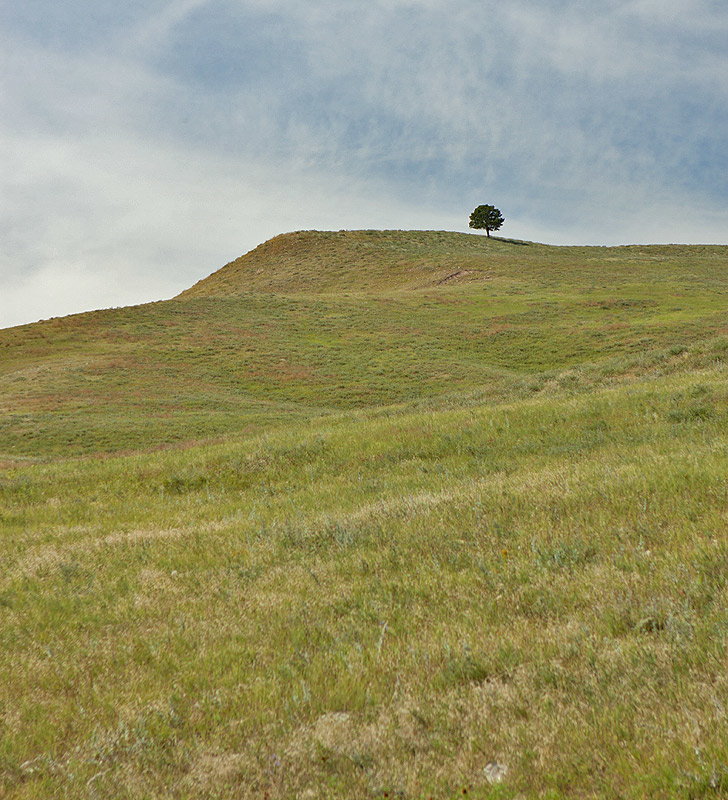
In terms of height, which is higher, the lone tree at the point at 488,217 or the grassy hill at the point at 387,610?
the lone tree at the point at 488,217

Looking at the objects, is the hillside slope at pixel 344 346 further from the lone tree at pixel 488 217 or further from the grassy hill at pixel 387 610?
the lone tree at pixel 488 217

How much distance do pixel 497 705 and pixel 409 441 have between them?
10964 mm

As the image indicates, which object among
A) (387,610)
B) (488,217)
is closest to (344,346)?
(387,610)

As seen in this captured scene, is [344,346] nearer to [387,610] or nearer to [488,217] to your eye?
[387,610]

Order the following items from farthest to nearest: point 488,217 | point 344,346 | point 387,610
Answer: point 488,217, point 344,346, point 387,610

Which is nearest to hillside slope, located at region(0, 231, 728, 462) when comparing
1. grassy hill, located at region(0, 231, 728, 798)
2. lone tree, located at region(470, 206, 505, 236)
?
grassy hill, located at region(0, 231, 728, 798)

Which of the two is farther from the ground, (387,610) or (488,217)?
(488,217)

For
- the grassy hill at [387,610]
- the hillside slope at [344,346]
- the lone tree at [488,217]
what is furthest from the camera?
the lone tree at [488,217]

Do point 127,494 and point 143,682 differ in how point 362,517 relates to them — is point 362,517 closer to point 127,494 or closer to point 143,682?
point 143,682

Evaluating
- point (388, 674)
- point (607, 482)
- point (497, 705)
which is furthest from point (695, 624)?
point (607, 482)

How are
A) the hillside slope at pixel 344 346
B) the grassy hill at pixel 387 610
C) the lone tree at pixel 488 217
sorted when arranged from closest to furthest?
the grassy hill at pixel 387 610
the hillside slope at pixel 344 346
the lone tree at pixel 488 217

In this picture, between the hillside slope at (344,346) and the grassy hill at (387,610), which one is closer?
the grassy hill at (387,610)

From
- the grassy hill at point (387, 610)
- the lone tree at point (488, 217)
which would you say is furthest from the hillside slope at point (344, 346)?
the lone tree at point (488, 217)

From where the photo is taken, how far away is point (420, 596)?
555cm
